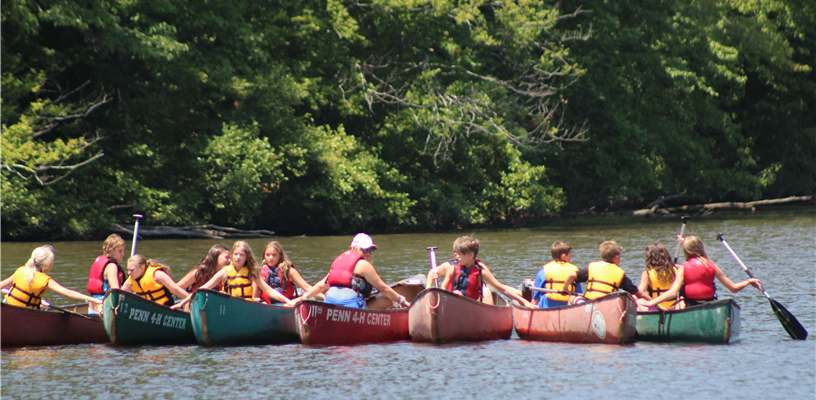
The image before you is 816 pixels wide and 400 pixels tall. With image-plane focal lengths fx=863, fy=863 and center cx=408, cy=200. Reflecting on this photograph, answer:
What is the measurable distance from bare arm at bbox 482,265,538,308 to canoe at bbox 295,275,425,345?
3.50 feet

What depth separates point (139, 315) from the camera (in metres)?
9.54

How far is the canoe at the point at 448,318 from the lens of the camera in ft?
32.2

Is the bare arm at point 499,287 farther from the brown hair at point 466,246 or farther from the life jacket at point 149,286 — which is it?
the life jacket at point 149,286

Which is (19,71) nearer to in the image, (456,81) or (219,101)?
(219,101)

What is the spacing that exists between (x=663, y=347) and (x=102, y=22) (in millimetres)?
16218

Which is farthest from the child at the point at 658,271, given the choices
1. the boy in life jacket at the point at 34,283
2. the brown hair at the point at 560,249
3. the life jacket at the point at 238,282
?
the boy in life jacket at the point at 34,283

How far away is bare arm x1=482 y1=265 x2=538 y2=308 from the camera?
397 inches

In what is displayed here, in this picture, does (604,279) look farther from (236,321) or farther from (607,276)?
(236,321)

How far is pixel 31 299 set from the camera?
970 centimetres

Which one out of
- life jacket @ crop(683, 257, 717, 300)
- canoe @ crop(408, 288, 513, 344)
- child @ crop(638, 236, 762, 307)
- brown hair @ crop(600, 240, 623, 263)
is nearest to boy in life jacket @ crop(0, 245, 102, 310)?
canoe @ crop(408, 288, 513, 344)

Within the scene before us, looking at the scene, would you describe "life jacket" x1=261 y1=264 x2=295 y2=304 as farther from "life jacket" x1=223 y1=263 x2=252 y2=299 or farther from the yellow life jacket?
the yellow life jacket

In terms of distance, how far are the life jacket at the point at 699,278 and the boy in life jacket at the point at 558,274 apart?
128cm

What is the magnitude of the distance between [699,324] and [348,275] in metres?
4.01

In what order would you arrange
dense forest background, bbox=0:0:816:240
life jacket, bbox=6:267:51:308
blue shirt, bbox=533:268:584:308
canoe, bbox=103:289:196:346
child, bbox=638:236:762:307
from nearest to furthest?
canoe, bbox=103:289:196:346 → life jacket, bbox=6:267:51:308 → child, bbox=638:236:762:307 → blue shirt, bbox=533:268:584:308 → dense forest background, bbox=0:0:816:240
